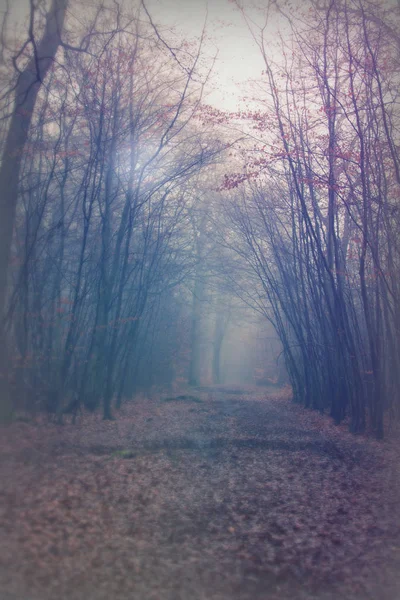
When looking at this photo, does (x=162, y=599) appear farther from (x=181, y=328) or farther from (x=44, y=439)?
(x=181, y=328)

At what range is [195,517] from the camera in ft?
12.3

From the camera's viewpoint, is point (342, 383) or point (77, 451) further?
point (342, 383)

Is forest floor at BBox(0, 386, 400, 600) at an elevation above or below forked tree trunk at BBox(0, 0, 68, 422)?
below

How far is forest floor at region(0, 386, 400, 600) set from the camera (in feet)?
8.93

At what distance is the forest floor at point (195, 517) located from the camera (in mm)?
2721

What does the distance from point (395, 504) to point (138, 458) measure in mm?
2929

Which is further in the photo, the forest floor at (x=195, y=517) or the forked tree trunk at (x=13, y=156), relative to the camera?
the forked tree trunk at (x=13, y=156)

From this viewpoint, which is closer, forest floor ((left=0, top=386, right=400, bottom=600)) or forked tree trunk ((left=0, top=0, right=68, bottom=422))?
forest floor ((left=0, top=386, right=400, bottom=600))

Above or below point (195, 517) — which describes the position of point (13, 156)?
above

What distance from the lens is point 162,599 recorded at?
2.55 m

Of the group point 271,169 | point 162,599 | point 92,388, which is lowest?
point 162,599

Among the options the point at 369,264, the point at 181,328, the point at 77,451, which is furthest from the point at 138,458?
the point at 181,328

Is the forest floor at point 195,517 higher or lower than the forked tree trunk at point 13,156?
lower

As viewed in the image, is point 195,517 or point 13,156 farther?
point 13,156
